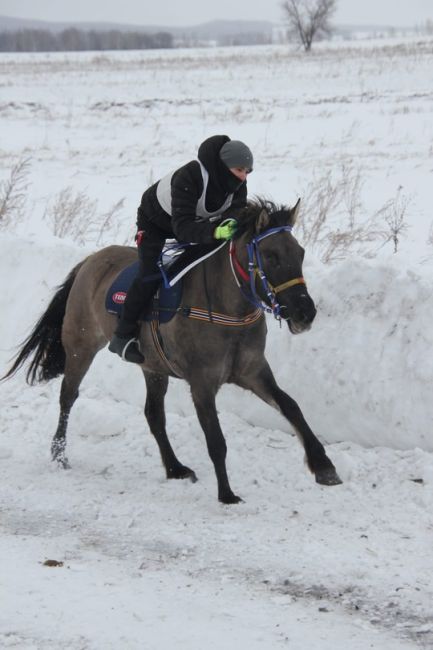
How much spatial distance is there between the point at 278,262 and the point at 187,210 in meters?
0.76

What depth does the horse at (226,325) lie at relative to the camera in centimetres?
481

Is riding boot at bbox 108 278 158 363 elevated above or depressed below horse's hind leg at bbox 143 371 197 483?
above

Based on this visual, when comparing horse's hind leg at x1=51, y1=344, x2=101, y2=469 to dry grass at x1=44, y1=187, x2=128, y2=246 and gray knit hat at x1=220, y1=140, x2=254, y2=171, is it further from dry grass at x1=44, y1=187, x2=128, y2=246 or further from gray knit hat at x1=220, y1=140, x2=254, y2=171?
dry grass at x1=44, y1=187, x2=128, y2=246

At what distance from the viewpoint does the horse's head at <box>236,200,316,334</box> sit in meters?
4.65

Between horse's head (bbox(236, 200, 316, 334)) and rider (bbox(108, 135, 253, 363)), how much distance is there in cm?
16

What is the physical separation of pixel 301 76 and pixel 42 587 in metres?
32.0

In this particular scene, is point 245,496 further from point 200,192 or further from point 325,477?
point 200,192

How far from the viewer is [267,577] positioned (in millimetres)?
4328

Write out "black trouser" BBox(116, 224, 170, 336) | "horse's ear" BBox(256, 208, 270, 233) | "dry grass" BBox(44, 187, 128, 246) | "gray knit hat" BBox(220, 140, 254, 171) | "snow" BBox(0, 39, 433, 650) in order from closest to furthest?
"snow" BBox(0, 39, 433, 650) < "horse's ear" BBox(256, 208, 270, 233) < "gray knit hat" BBox(220, 140, 254, 171) < "black trouser" BBox(116, 224, 170, 336) < "dry grass" BBox(44, 187, 128, 246)

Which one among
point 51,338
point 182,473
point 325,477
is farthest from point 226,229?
point 51,338

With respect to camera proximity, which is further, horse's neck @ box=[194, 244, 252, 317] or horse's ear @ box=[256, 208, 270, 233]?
horse's neck @ box=[194, 244, 252, 317]

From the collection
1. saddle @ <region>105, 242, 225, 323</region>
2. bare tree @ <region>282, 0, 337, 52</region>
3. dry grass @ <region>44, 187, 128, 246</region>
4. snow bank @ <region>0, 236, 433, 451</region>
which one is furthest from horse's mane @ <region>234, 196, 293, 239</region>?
bare tree @ <region>282, 0, 337, 52</region>

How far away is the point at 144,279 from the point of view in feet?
18.3

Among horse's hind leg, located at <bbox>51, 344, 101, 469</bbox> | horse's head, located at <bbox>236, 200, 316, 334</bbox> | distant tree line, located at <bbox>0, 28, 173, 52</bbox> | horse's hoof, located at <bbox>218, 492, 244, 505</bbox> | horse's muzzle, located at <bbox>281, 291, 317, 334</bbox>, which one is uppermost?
distant tree line, located at <bbox>0, 28, 173, 52</bbox>
